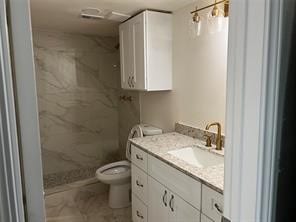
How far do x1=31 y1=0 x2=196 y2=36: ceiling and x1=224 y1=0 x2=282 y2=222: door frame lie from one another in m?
1.43

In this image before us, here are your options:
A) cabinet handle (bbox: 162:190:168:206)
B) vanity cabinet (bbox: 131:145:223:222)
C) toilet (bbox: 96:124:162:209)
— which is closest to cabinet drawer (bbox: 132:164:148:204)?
vanity cabinet (bbox: 131:145:223:222)

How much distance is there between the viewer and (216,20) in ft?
5.40

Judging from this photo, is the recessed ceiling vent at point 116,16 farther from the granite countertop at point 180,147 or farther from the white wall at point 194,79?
the granite countertop at point 180,147

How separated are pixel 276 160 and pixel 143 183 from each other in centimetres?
141

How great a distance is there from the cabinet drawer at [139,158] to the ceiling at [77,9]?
4.15 ft

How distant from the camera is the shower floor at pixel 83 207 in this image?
7.93ft

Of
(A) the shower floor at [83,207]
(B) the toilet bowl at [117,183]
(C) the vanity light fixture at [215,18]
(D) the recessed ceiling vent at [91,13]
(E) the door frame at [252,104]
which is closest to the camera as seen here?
(E) the door frame at [252,104]

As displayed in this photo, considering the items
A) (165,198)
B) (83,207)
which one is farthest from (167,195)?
(83,207)

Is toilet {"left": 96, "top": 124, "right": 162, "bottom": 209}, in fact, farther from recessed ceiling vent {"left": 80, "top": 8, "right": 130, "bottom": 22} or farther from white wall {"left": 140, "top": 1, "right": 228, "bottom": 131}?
recessed ceiling vent {"left": 80, "top": 8, "right": 130, "bottom": 22}

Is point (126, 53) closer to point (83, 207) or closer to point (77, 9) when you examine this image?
point (77, 9)

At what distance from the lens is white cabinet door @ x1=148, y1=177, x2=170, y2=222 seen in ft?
5.36

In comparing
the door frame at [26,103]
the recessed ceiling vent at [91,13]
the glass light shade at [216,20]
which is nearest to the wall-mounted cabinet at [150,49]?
the recessed ceiling vent at [91,13]

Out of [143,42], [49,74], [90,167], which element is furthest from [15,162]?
[90,167]

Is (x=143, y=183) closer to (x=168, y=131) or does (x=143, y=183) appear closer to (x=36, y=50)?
(x=168, y=131)
